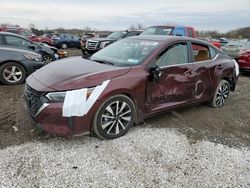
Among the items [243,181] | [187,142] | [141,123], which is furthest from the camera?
[141,123]

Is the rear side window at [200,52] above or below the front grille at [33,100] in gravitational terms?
above

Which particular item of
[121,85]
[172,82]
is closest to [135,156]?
[121,85]

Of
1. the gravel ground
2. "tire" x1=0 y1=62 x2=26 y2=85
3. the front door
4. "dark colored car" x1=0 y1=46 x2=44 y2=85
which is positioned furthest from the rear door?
"tire" x1=0 y1=62 x2=26 y2=85

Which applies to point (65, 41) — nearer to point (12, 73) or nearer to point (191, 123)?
point (12, 73)

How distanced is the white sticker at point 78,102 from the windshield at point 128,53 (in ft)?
3.13

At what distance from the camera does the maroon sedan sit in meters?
3.65

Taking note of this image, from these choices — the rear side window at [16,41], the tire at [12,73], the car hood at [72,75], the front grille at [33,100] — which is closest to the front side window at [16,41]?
the rear side window at [16,41]

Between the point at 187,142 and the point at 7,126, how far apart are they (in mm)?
2869

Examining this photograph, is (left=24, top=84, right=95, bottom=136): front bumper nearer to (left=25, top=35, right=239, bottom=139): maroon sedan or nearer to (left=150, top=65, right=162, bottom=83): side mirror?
(left=25, top=35, right=239, bottom=139): maroon sedan

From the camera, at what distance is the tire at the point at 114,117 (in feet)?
12.8

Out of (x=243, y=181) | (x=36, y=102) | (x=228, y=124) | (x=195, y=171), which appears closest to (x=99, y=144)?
(x=36, y=102)

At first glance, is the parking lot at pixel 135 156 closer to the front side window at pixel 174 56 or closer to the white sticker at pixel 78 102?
the white sticker at pixel 78 102

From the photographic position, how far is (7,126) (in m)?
4.41

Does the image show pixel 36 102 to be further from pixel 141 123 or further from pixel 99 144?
pixel 141 123
